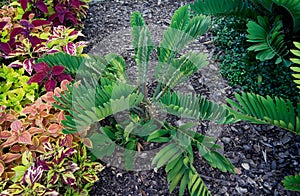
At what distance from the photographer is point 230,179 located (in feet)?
6.33

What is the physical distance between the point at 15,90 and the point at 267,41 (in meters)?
1.55

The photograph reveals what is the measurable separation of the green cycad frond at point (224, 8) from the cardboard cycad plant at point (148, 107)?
0.31 metres

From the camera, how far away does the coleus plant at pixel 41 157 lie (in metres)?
1.60

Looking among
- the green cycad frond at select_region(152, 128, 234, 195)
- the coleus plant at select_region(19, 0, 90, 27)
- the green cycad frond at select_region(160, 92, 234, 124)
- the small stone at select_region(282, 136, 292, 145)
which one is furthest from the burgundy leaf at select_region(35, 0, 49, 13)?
the small stone at select_region(282, 136, 292, 145)

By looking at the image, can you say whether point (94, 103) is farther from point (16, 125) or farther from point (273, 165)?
point (273, 165)

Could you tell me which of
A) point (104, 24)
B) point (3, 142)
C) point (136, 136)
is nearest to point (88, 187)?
point (136, 136)

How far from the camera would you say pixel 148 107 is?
1970mm

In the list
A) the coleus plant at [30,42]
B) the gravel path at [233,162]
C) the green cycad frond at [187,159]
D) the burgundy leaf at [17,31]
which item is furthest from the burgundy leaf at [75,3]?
the green cycad frond at [187,159]

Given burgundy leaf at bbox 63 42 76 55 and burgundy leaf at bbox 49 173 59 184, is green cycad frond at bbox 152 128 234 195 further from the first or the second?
burgundy leaf at bbox 63 42 76 55

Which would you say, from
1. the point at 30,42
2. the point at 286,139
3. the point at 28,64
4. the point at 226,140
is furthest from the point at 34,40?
the point at 286,139

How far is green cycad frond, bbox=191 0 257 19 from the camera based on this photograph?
2225mm

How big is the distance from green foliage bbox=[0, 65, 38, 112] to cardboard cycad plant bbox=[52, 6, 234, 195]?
0.22 metres

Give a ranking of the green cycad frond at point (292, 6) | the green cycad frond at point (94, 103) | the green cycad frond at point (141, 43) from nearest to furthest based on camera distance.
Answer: the green cycad frond at point (94, 103) < the green cycad frond at point (141, 43) < the green cycad frond at point (292, 6)

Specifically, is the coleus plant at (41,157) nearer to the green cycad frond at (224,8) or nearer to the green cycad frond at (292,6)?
the green cycad frond at (224,8)
